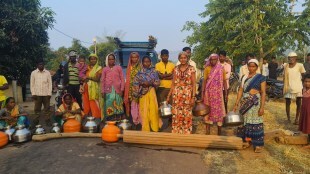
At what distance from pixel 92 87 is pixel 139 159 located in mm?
3154

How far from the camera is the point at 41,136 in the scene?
20.1ft

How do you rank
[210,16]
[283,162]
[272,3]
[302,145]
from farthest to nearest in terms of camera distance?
[210,16] → [272,3] → [302,145] → [283,162]

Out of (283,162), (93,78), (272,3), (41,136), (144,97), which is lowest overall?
(283,162)

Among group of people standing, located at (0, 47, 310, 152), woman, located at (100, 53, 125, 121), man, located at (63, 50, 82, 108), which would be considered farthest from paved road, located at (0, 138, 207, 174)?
man, located at (63, 50, 82, 108)

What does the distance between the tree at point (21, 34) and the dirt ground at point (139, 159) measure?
6.64m

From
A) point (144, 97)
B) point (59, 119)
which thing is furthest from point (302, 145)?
point (59, 119)

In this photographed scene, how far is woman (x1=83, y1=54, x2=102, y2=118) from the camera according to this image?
7.51 m

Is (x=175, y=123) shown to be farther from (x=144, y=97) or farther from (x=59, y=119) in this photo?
(x=59, y=119)

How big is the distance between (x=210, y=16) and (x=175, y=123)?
13.6 m

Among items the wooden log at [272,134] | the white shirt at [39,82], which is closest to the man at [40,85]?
the white shirt at [39,82]

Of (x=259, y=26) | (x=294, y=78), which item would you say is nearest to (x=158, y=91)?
(x=294, y=78)

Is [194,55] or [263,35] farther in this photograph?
[194,55]

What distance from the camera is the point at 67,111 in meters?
7.10

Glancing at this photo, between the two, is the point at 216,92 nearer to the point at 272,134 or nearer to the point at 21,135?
the point at 272,134
